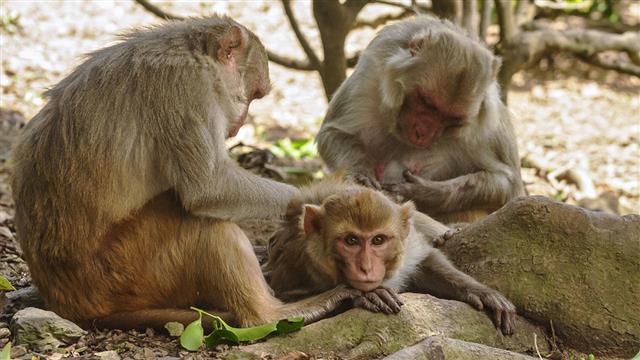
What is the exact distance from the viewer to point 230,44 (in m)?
5.55

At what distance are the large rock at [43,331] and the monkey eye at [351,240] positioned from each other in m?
1.53

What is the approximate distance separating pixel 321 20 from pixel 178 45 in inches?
122

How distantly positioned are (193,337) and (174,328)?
8.4 inches

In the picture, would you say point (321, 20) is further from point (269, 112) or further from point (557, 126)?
point (557, 126)

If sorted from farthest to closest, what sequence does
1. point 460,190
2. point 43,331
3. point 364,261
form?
point 460,190 < point 364,261 < point 43,331

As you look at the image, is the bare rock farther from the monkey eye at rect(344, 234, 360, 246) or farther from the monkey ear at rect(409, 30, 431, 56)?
the monkey ear at rect(409, 30, 431, 56)

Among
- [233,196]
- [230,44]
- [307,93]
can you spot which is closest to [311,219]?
[233,196]

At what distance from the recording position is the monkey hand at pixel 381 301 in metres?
5.28

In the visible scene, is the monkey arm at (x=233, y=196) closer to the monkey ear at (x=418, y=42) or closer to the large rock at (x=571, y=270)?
the large rock at (x=571, y=270)

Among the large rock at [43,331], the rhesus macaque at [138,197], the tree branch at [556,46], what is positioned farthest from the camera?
the tree branch at [556,46]

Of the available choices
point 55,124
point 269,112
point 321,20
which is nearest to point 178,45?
point 55,124

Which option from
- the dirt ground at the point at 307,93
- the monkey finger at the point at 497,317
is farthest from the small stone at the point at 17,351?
the dirt ground at the point at 307,93

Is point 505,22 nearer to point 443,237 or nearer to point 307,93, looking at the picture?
point 443,237

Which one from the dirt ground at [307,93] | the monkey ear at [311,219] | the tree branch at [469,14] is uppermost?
the tree branch at [469,14]
